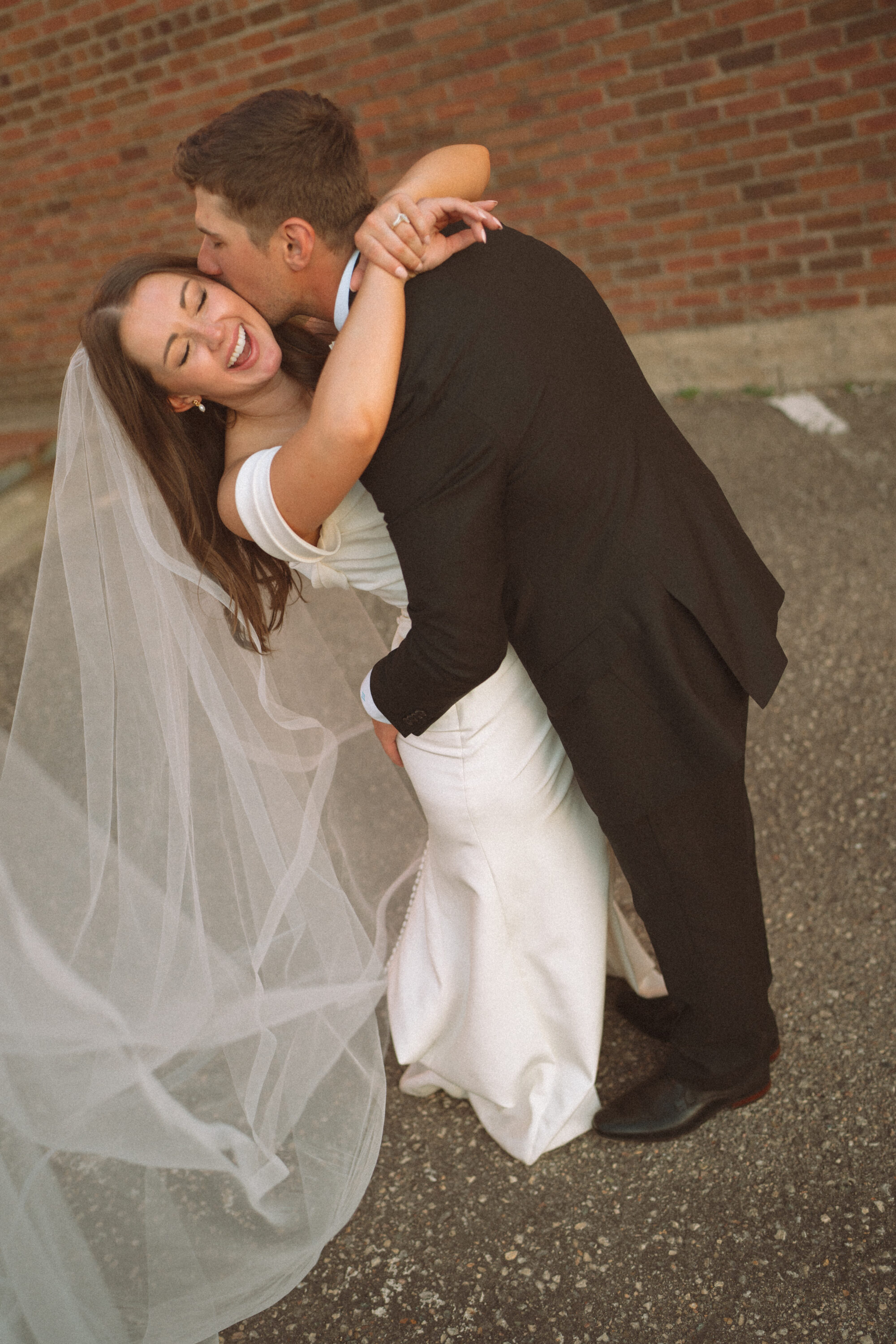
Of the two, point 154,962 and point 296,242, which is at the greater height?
point 296,242

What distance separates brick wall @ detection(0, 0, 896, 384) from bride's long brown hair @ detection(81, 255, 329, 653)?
357 centimetres

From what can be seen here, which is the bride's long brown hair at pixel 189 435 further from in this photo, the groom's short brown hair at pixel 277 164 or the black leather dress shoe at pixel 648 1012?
the black leather dress shoe at pixel 648 1012

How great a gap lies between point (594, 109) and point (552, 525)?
412 centimetres

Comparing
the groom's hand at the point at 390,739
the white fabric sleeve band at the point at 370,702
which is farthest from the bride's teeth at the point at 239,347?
the groom's hand at the point at 390,739

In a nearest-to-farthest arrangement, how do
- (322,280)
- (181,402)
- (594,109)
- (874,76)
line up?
(322,280) → (181,402) → (874,76) → (594,109)

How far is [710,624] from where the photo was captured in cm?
186

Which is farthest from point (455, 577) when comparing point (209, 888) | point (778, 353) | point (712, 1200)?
point (778, 353)

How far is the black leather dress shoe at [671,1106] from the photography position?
7.44 ft

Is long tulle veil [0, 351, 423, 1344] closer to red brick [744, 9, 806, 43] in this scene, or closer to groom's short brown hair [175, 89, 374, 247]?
groom's short brown hair [175, 89, 374, 247]

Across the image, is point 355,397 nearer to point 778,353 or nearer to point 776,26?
point 776,26

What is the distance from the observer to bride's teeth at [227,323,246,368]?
182cm

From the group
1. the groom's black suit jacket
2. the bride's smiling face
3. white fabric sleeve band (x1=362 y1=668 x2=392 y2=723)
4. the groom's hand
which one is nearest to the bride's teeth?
the bride's smiling face

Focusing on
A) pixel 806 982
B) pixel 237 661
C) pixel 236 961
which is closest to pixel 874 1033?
pixel 806 982

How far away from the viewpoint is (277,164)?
167 centimetres
